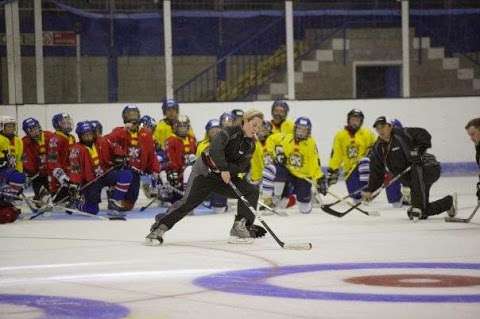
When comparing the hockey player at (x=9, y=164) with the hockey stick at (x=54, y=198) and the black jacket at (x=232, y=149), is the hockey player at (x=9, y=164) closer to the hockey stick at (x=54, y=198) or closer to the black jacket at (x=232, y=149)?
the hockey stick at (x=54, y=198)

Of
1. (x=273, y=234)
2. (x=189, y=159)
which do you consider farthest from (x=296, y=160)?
(x=273, y=234)

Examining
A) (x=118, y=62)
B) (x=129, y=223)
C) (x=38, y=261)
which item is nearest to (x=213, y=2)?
(x=118, y=62)

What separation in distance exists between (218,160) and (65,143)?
4.06 m

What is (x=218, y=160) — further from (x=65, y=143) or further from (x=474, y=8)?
(x=474, y=8)

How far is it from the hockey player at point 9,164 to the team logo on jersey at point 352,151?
3376 mm

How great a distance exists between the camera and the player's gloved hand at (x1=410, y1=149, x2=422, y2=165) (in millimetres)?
8789

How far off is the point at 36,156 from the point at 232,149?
14.0ft

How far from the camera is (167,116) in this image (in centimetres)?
1158

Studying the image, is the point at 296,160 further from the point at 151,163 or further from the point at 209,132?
the point at 151,163

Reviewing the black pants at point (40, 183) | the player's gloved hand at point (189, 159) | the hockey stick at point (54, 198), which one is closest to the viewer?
the hockey stick at point (54, 198)

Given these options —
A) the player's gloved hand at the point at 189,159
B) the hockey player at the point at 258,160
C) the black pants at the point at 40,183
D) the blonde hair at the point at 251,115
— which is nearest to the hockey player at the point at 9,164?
the black pants at the point at 40,183

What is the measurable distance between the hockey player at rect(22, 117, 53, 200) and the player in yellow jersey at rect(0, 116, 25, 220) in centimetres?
47

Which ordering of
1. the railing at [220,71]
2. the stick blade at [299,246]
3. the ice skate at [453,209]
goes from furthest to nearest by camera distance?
the railing at [220,71]
the ice skate at [453,209]
the stick blade at [299,246]

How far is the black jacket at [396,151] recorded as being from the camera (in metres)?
8.82
